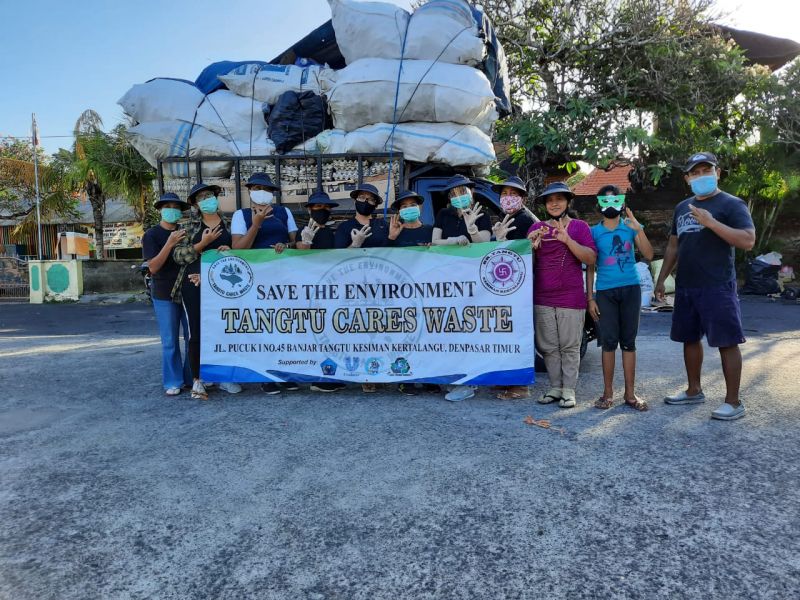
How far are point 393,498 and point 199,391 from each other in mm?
2520

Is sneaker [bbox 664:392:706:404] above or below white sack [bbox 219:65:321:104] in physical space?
below

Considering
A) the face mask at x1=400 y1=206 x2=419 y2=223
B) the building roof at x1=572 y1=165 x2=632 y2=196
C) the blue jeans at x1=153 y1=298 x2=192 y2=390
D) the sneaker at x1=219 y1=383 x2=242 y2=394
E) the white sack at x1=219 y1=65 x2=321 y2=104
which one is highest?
the building roof at x1=572 y1=165 x2=632 y2=196

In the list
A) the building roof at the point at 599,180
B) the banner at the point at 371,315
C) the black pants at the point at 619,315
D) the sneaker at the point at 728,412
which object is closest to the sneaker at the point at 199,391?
the banner at the point at 371,315

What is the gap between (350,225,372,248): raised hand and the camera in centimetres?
442

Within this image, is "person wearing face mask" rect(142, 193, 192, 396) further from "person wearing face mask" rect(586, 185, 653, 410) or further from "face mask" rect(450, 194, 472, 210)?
"person wearing face mask" rect(586, 185, 653, 410)

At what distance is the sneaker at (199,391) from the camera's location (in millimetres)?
4320

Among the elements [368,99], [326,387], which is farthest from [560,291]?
[368,99]

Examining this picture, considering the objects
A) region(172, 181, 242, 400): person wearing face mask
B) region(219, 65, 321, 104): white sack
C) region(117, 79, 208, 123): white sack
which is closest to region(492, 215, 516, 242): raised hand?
region(172, 181, 242, 400): person wearing face mask

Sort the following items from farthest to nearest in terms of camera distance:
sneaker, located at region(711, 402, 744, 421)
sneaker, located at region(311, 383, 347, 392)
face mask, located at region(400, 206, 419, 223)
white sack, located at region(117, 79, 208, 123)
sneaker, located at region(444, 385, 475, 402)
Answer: white sack, located at region(117, 79, 208, 123), sneaker, located at region(311, 383, 347, 392), face mask, located at region(400, 206, 419, 223), sneaker, located at region(444, 385, 475, 402), sneaker, located at region(711, 402, 744, 421)

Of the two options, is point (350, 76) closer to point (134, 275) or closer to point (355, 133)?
point (355, 133)

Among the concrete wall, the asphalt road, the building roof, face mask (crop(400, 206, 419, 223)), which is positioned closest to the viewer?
the asphalt road

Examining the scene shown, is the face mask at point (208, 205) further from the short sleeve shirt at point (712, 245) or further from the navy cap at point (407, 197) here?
the short sleeve shirt at point (712, 245)

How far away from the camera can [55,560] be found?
2.01 metres

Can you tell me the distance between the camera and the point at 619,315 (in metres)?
3.90
